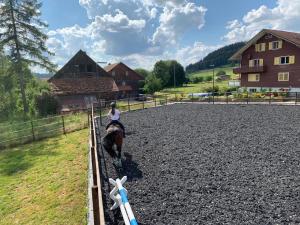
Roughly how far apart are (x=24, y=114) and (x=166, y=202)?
74.8 ft

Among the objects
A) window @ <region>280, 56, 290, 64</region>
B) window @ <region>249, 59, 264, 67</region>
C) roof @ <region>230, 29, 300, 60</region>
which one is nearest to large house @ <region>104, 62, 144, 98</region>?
roof @ <region>230, 29, 300, 60</region>

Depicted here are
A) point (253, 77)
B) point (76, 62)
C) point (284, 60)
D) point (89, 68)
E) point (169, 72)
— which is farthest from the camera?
point (169, 72)

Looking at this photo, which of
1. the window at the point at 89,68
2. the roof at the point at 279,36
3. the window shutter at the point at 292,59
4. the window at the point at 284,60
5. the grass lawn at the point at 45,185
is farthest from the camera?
the window at the point at 89,68

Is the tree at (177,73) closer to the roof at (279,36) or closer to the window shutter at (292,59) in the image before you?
the roof at (279,36)

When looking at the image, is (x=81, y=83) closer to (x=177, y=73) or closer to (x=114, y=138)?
(x=114, y=138)

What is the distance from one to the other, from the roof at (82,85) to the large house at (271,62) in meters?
21.9

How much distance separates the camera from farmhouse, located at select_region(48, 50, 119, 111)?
111ft

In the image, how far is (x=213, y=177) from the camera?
6512 mm

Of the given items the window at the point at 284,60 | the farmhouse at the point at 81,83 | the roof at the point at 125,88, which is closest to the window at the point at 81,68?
the farmhouse at the point at 81,83

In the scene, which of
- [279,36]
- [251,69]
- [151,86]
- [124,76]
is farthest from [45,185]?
[124,76]

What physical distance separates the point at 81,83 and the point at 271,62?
28.4 metres

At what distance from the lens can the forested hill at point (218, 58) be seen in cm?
16169

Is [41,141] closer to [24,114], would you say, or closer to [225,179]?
[24,114]

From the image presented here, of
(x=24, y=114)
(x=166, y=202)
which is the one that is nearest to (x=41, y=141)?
(x=24, y=114)
